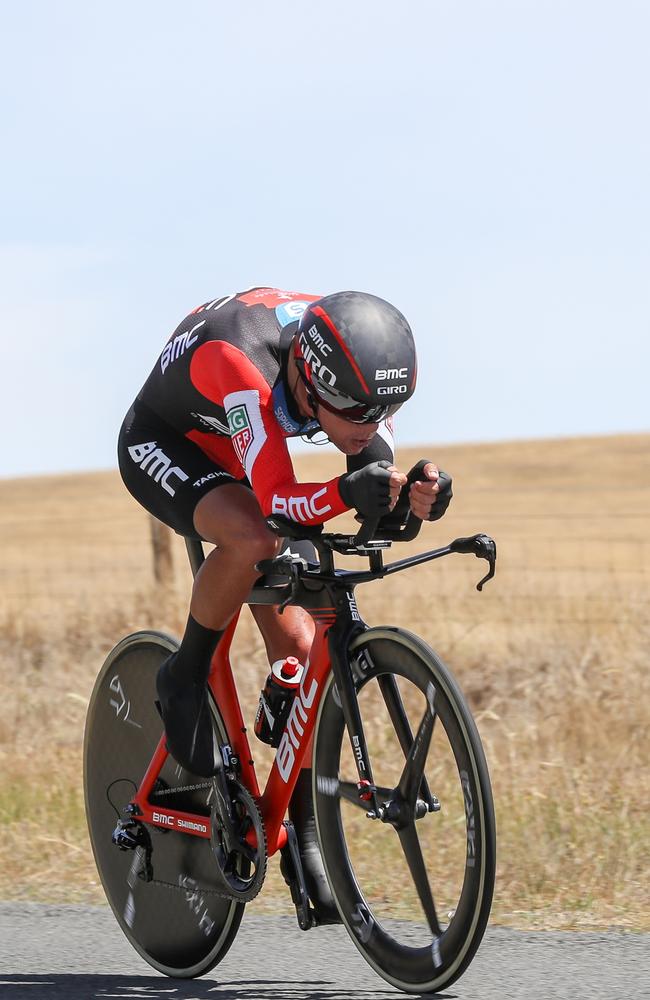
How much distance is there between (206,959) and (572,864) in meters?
1.48

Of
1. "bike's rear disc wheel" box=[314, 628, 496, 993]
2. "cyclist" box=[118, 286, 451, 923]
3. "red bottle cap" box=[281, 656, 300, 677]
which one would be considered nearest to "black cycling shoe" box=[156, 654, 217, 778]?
"cyclist" box=[118, 286, 451, 923]

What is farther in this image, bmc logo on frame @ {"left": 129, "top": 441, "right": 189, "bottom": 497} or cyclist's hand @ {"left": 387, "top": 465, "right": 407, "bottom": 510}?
bmc logo on frame @ {"left": 129, "top": 441, "right": 189, "bottom": 497}

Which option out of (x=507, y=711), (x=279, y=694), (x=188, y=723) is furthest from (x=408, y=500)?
(x=507, y=711)

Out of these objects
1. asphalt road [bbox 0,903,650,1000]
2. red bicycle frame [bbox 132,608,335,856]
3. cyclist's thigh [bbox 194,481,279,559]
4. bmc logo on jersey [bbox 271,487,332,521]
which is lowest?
asphalt road [bbox 0,903,650,1000]

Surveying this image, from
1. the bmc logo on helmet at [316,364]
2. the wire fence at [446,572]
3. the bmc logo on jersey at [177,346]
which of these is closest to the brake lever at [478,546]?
the bmc logo on helmet at [316,364]

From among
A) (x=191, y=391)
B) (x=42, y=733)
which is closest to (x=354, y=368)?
(x=191, y=391)

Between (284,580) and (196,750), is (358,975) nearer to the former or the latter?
(196,750)

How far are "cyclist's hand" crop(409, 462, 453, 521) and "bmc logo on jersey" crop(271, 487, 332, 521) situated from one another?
213 millimetres

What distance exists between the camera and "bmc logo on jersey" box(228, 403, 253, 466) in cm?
387

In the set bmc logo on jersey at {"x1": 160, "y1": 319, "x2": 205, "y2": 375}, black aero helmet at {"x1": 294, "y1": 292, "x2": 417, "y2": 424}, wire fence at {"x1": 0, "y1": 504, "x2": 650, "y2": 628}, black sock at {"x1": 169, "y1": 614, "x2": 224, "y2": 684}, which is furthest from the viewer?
wire fence at {"x1": 0, "y1": 504, "x2": 650, "y2": 628}

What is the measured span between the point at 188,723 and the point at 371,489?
3.58 feet

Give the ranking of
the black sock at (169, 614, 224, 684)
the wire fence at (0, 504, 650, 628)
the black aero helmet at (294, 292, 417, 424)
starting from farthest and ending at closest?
1. the wire fence at (0, 504, 650, 628)
2. the black sock at (169, 614, 224, 684)
3. the black aero helmet at (294, 292, 417, 424)

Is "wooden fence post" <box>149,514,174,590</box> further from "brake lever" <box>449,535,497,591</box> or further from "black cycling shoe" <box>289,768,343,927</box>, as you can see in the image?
"brake lever" <box>449,535,497,591</box>

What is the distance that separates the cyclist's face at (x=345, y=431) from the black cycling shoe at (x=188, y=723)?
2.63 feet
